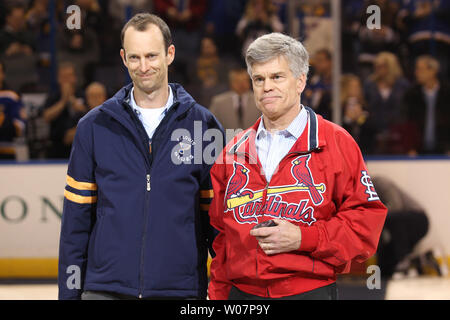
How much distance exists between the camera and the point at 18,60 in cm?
643

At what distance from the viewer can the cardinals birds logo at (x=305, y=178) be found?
1998mm

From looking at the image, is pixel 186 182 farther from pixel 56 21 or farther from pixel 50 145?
pixel 56 21

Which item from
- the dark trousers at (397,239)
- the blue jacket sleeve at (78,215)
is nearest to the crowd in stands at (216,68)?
the dark trousers at (397,239)

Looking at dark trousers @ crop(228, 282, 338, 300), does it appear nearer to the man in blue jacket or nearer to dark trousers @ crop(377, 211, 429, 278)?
the man in blue jacket

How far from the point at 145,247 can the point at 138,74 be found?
1.83ft

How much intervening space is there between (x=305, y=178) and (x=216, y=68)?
4692 mm

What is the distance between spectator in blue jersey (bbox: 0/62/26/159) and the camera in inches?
237

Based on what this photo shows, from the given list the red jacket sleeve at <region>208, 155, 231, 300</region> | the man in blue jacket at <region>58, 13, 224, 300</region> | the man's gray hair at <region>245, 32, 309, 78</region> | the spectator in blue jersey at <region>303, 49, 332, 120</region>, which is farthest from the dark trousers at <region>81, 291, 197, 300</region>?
the spectator in blue jersey at <region>303, 49, 332, 120</region>

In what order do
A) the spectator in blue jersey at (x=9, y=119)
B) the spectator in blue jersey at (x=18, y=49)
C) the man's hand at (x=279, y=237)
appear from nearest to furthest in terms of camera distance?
1. the man's hand at (x=279, y=237)
2. the spectator in blue jersey at (x=9, y=119)
3. the spectator in blue jersey at (x=18, y=49)

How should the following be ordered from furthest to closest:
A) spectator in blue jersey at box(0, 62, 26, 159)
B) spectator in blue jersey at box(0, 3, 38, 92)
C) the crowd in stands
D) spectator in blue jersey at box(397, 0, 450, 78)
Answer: spectator in blue jersey at box(397, 0, 450, 78)
spectator in blue jersey at box(0, 3, 38, 92)
the crowd in stands
spectator in blue jersey at box(0, 62, 26, 159)

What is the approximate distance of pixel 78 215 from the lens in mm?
2305

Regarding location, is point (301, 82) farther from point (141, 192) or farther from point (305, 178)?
point (141, 192)

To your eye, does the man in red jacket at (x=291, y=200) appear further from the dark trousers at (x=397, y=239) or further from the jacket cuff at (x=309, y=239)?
the dark trousers at (x=397, y=239)

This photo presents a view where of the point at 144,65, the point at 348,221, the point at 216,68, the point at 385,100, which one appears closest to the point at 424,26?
the point at 385,100
